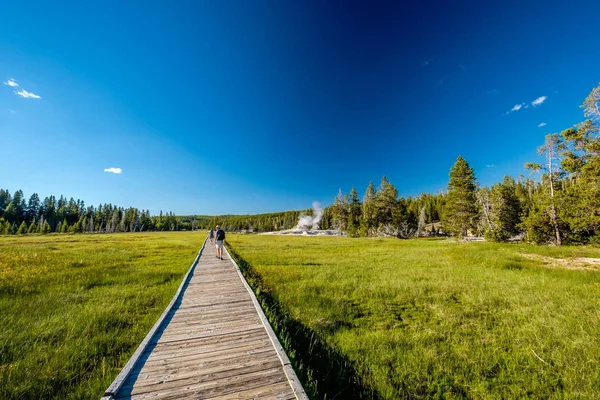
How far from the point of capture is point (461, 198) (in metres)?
39.7

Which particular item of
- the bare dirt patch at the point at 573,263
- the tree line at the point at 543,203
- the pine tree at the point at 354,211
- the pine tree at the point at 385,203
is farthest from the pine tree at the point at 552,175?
the pine tree at the point at 354,211

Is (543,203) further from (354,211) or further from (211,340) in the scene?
(354,211)

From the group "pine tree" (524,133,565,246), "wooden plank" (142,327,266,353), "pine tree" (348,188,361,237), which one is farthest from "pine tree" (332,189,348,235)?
"wooden plank" (142,327,266,353)

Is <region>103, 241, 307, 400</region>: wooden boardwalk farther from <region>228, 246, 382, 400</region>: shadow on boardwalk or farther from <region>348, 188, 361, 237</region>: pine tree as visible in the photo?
<region>348, 188, 361, 237</region>: pine tree

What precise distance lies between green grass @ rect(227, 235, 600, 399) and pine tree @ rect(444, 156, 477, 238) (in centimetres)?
3029

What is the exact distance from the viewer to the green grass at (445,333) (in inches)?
181

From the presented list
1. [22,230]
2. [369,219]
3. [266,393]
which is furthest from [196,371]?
[22,230]

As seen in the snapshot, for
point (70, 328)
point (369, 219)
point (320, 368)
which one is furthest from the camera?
point (369, 219)

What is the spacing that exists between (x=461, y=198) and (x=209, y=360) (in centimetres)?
4649

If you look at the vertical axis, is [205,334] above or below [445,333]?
above

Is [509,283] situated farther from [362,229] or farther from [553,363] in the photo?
[362,229]

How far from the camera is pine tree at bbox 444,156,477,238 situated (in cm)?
3912

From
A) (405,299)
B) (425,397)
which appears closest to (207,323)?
(425,397)

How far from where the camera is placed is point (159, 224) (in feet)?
433
